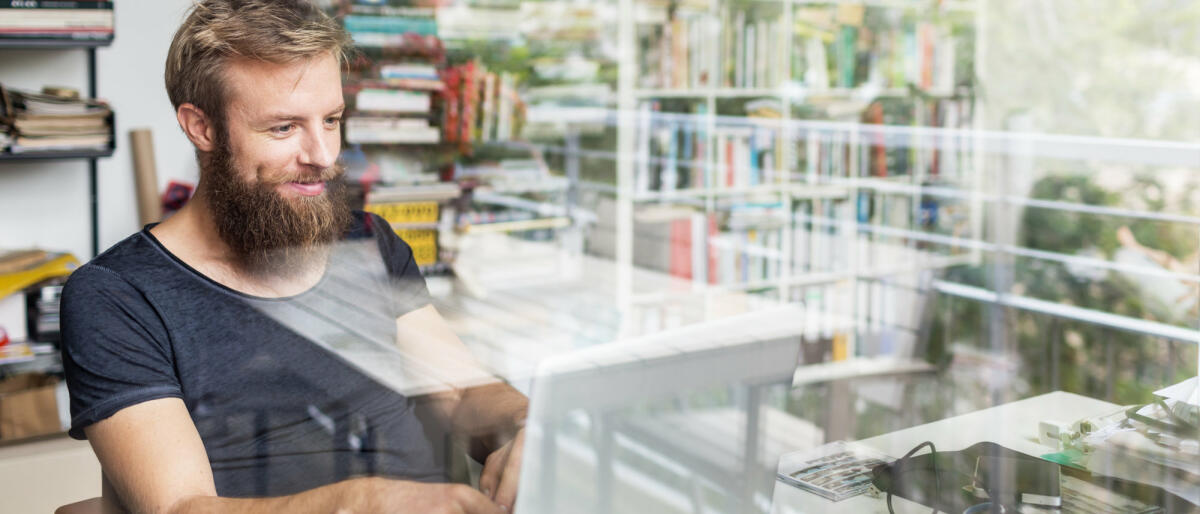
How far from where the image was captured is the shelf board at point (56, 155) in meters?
1.96

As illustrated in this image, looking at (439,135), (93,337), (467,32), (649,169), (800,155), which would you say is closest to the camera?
(93,337)

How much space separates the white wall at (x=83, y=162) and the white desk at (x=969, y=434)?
1.57 meters

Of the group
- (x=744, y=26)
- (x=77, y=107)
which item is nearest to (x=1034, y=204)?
(x=744, y=26)

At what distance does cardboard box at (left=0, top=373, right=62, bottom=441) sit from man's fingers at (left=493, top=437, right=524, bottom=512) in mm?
935

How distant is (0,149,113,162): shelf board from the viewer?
1963 mm

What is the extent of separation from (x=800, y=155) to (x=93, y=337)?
2.98 m

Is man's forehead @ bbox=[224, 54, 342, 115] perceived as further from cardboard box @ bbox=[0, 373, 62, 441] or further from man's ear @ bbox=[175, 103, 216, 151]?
cardboard box @ bbox=[0, 373, 62, 441]

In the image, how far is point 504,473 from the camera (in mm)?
976

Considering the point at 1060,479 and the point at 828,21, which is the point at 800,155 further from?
the point at 1060,479

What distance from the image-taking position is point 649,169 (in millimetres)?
3414

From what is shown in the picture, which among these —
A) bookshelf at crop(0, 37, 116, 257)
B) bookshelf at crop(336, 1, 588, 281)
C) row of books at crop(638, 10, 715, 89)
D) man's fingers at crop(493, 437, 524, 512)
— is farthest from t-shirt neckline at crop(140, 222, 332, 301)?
row of books at crop(638, 10, 715, 89)

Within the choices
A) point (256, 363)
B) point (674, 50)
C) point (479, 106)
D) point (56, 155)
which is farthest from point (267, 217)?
point (674, 50)

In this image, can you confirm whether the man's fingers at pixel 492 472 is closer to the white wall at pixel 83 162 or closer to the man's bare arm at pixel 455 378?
the man's bare arm at pixel 455 378

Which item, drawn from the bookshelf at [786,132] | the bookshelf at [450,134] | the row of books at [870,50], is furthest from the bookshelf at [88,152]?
the row of books at [870,50]
